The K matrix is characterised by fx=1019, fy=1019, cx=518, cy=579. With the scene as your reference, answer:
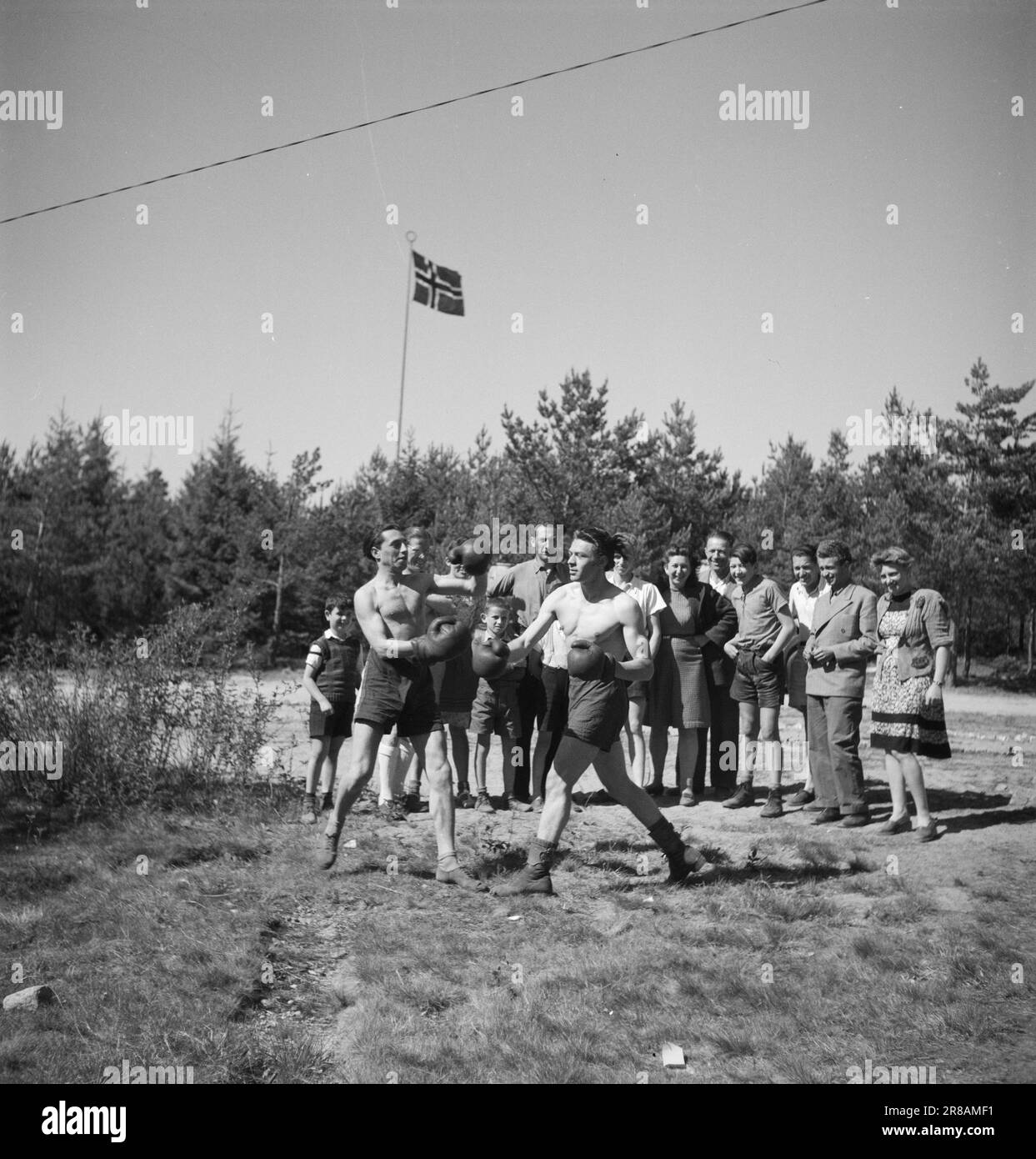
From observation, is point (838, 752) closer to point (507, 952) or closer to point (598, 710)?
point (598, 710)

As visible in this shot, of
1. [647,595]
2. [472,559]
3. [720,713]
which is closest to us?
[472,559]

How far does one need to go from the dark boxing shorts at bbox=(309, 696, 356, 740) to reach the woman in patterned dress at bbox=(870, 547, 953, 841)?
3.74 meters

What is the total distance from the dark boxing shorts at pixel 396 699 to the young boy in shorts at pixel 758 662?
2958 millimetres

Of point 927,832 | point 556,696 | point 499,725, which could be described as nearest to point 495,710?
point 499,725

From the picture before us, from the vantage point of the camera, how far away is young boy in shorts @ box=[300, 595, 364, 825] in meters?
7.48

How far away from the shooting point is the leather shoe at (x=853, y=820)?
285 inches

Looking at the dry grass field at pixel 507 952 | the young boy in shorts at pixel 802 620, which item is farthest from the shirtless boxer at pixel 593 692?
the young boy in shorts at pixel 802 620

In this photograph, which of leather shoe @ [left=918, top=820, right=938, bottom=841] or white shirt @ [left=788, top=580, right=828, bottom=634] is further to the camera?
white shirt @ [left=788, top=580, right=828, bottom=634]

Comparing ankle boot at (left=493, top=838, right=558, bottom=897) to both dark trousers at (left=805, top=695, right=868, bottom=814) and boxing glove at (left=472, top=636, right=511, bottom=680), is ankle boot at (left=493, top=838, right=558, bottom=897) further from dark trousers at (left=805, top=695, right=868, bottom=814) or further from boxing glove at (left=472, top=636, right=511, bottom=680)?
dark trousers at (left=805, top=695, right=868, bottom=814)

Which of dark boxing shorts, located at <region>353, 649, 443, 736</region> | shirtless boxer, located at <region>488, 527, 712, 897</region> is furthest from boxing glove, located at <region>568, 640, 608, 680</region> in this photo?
dark boxing shorts, located at <region>353, 649, 443, 736</region>

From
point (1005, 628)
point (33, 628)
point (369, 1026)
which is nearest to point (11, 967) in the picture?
point (369, 1026)

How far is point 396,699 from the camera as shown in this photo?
19.9ft

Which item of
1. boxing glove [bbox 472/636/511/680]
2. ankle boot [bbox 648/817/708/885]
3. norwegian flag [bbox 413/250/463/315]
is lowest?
ankle boot [bbox 648/817/708/885]

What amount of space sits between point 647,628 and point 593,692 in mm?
1806
